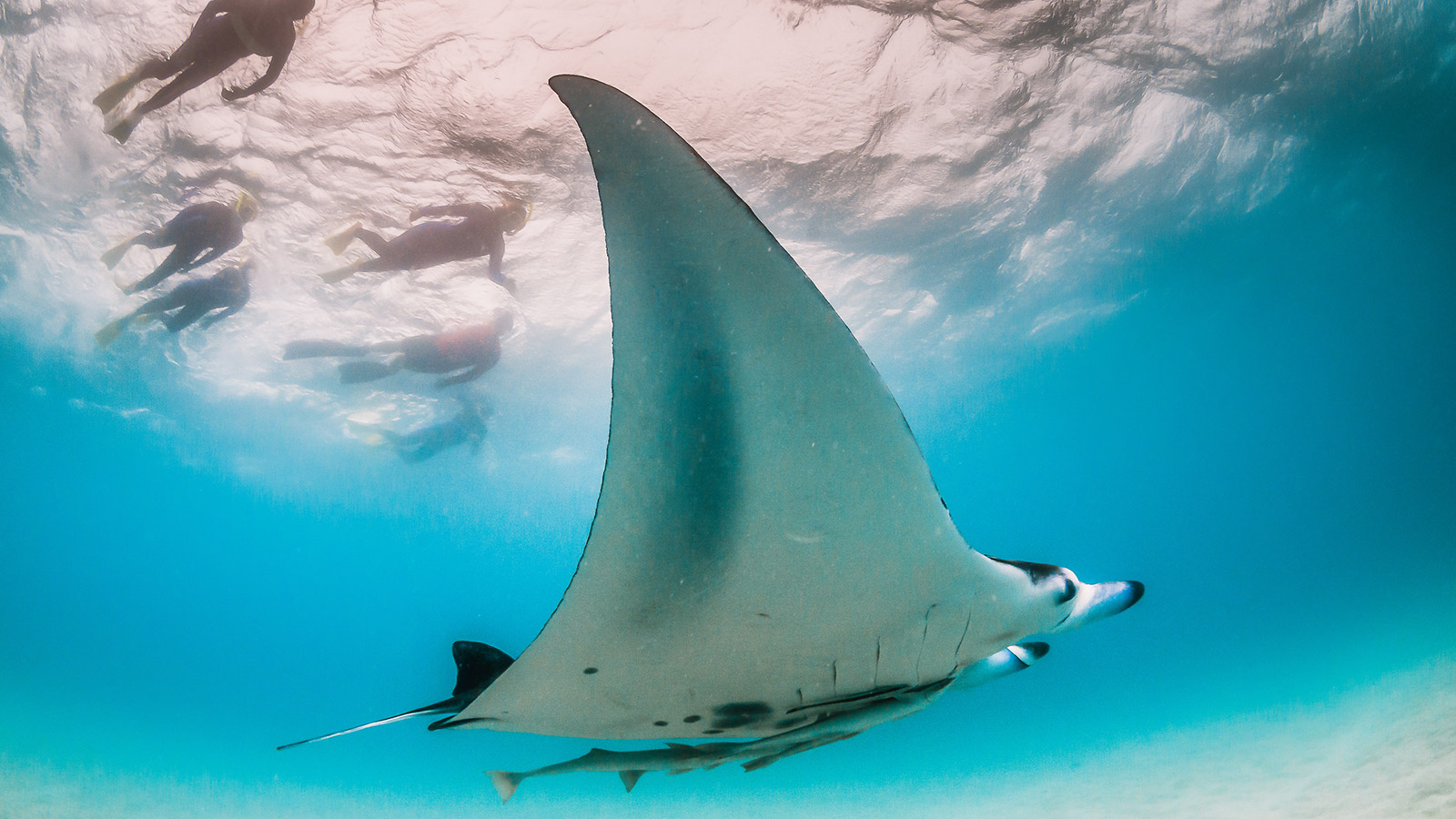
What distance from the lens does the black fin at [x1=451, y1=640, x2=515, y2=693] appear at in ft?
6.53

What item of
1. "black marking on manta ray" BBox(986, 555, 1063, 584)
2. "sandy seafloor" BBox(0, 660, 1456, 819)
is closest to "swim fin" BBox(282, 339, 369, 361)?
"sandy seafloor" BBox(0, 660, 1456, 819)

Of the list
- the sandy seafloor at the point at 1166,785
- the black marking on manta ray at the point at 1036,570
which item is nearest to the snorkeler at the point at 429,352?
the black marking on manta ray at the point at 1036,570

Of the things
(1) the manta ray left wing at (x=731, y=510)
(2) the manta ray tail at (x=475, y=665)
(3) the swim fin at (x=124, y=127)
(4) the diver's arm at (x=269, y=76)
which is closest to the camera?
(1) the manta ray left wing at (x=731, y=510)

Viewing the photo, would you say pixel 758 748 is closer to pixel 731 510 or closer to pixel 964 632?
pixel 964 632

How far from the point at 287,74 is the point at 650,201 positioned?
27.8 feet

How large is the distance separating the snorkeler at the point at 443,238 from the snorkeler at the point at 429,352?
7.81ft

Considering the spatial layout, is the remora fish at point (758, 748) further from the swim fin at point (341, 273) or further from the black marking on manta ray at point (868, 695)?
the swim fin at point (341, 273)

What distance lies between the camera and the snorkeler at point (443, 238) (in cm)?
900

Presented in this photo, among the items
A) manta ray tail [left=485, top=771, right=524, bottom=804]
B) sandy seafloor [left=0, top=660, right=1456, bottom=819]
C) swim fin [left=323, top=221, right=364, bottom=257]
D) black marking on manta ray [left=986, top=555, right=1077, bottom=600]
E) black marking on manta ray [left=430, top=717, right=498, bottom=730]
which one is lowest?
sandy seafloor [left=0, top=660, right=1456, bottom=819]

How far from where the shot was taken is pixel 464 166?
27.2ft

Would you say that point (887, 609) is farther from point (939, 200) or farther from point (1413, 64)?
point (1413, 64)

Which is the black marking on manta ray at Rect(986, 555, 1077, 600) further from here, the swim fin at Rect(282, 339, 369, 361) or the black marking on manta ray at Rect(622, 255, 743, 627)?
the swim fin at Rect(282, 339, 369, 361)

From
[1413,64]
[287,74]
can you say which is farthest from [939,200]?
[287,74]

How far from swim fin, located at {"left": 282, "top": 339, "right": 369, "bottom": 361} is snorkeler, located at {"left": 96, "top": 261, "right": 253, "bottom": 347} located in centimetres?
135
